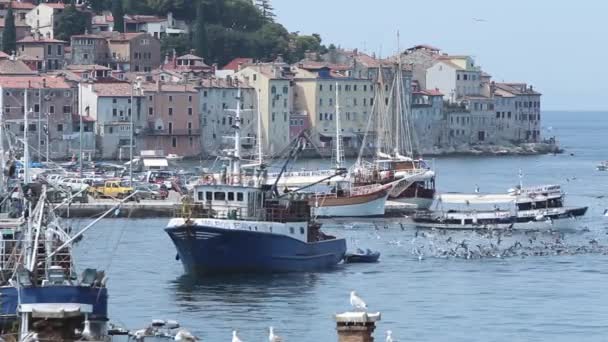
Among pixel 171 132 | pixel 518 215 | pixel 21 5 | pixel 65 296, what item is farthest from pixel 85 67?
pixel 65 296

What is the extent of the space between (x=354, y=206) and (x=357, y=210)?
0.48 feet

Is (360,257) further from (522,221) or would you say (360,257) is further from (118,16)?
(118,16)

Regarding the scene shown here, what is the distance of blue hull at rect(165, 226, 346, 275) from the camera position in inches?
1556

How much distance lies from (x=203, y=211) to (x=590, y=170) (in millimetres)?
58597

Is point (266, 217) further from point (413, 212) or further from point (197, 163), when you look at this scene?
point (197, 163)

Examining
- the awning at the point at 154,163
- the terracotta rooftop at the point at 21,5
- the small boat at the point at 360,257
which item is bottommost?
the awning at the point at 154,163

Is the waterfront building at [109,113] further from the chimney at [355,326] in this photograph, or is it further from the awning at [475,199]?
the chimney at [355,326]

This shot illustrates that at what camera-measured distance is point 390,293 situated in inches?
1479

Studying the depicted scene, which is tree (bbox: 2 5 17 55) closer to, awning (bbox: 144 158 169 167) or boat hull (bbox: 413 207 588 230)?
awning (bbox: 144 158 169 167)

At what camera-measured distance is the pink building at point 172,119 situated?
94.6 metres

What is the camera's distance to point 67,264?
75.9 ft

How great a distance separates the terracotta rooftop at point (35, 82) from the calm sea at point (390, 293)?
1378 inches

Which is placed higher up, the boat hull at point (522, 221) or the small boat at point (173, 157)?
the boat hull at point (522, 221)

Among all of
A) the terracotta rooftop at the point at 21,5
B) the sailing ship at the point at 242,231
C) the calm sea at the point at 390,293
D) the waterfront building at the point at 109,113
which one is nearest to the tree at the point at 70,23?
the terracotta rooftop at the point at 21,5
